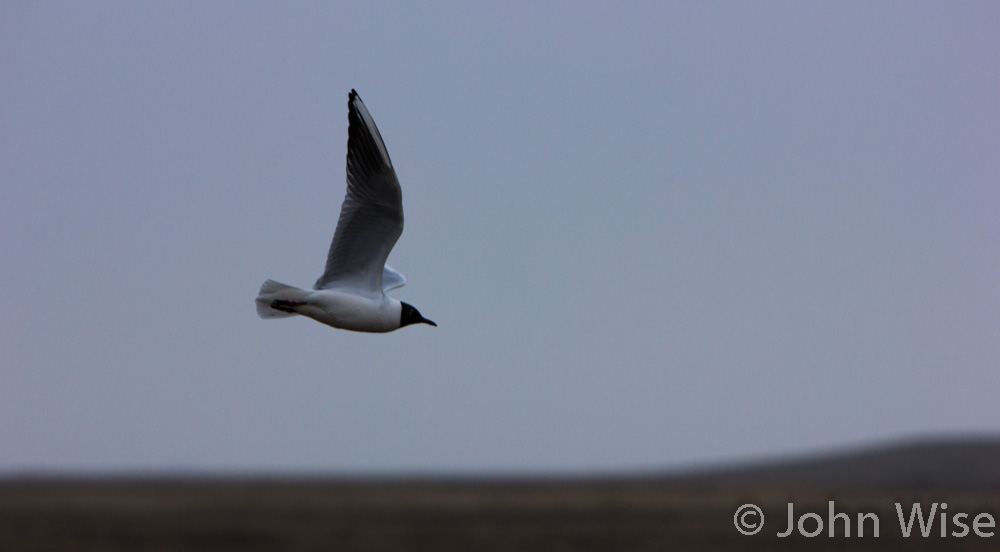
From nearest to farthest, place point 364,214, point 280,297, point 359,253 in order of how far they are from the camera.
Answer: point 280,297
point 364,214
point 359,253

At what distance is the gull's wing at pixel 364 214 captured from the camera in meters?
10.1

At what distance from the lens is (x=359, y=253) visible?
1042cm

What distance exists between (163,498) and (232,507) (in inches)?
289

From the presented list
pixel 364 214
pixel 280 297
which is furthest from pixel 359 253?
pixel 280 297

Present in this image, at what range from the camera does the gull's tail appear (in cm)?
1005

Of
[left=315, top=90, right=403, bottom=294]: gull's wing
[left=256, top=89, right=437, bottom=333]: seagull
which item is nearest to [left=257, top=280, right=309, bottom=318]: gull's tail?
[left=256, top=89, right=437, bottom=333]: seagull

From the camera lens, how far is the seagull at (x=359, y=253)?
397 inches

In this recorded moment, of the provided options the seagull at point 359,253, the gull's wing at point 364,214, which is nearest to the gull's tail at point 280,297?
the seagull at point 359,253

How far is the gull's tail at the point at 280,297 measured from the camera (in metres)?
10.1

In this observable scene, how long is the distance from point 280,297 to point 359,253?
2.45 feet

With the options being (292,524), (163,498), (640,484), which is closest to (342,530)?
(292,524)

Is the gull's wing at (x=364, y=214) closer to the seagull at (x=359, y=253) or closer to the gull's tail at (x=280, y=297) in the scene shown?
the seagull at (x=359, y=253)

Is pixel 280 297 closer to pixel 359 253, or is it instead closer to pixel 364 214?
pixel 359 253

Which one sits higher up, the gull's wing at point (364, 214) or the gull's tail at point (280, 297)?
the gull's wing at point (364, 214)
